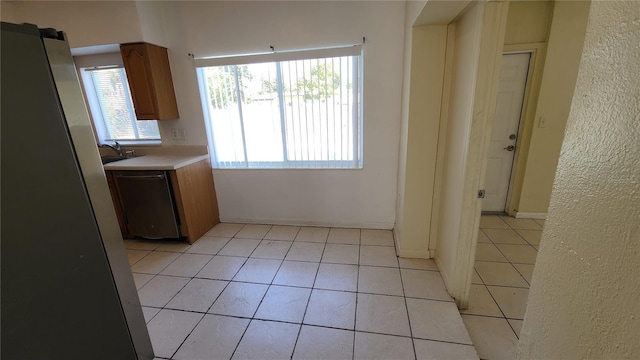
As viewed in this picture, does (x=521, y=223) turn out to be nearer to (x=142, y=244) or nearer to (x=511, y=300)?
(x=511, y=300)

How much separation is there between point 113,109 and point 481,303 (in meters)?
4.43

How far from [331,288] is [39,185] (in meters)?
1.75

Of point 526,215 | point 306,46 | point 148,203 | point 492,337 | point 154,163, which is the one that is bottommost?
point 492,337

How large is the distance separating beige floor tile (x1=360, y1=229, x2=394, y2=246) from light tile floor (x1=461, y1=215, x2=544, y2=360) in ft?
2.67

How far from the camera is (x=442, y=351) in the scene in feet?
4.73

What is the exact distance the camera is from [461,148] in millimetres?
1640

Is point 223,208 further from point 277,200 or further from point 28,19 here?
point 28,19

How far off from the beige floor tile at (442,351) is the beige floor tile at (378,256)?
79 centimetres

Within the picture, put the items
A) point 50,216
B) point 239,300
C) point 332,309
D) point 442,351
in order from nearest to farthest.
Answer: point 50,216, point 442,351, point 332,309, point 239,300

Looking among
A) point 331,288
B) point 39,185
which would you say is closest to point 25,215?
point 39,185

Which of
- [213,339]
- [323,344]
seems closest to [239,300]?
[213,339]

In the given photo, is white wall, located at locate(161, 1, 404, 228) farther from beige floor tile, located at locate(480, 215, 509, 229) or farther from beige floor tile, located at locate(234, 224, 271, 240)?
beige floor tile, located at locate(480, 215, 509, 229)

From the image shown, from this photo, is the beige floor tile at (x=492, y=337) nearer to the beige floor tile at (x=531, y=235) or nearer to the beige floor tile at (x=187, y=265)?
the beige floor tile at (x=531, y=235)

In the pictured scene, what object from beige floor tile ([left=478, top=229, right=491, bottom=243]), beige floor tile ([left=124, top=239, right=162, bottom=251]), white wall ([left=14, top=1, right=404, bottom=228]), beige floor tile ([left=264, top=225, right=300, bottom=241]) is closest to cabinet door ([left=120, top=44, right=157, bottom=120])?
white wall ([left=14, top=1, right=404, bottom=228])
